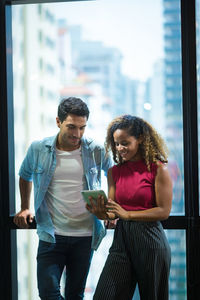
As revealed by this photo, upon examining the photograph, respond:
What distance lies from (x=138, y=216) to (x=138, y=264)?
9.8 inches

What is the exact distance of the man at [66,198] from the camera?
2.30 metres

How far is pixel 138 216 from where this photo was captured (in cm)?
206

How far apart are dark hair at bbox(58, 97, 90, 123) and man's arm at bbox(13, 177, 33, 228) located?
0.46 metres

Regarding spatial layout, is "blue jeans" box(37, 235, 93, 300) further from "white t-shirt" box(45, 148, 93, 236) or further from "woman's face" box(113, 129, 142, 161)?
"woman's face" box(113, 129, 142, 161)

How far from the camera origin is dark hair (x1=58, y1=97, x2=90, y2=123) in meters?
2.30

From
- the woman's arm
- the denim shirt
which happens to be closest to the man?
the denim shirt

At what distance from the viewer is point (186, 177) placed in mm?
2436

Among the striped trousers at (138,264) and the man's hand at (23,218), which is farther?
the man's hand at (23,218)

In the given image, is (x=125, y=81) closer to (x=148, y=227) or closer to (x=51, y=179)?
(x=51, y=179)

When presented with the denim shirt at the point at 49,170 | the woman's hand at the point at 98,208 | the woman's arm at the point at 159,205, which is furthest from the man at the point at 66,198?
the woman's arm at the point at 159,205

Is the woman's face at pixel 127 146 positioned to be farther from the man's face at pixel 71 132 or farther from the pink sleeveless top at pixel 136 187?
the man's face at pixel 71 132

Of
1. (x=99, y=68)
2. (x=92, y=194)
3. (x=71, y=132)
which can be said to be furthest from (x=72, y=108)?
(x=92, y=194)

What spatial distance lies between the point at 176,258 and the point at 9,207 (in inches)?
43.8

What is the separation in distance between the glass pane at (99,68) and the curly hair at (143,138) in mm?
199
